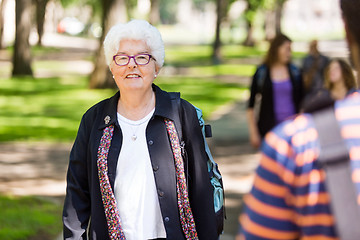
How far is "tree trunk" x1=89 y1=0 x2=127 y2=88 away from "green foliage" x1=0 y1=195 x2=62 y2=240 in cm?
1228

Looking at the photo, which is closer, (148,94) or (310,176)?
(310,176)

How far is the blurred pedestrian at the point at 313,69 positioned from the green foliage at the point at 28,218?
303 centimetres

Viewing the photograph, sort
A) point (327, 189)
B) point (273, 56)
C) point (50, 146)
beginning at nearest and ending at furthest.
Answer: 1. point (327, 189)
2. point (273, 56)
3. point (50, 146)

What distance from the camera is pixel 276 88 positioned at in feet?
23.5

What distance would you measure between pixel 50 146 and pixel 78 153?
895 centimetres

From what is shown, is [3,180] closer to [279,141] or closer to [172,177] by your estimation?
[172,177]

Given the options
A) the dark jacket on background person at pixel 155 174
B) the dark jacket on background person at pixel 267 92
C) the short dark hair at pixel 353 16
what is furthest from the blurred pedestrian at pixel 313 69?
the short dark hair at pixel 353 16

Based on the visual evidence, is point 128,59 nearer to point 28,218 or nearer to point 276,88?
point 276,88

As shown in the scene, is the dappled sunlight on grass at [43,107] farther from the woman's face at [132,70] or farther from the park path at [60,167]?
the woman's face at [132,70]

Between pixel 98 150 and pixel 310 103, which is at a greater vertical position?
pixel 310 103

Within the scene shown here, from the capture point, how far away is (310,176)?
1432 millimetres

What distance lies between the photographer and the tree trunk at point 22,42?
84.8 feet

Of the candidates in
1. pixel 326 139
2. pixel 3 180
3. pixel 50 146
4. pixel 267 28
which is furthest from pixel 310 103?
pixel 267 28

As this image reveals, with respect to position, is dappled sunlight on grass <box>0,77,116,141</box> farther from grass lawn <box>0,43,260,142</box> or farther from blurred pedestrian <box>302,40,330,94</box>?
blurred pedestrian <box>302,40,330,94</box>
